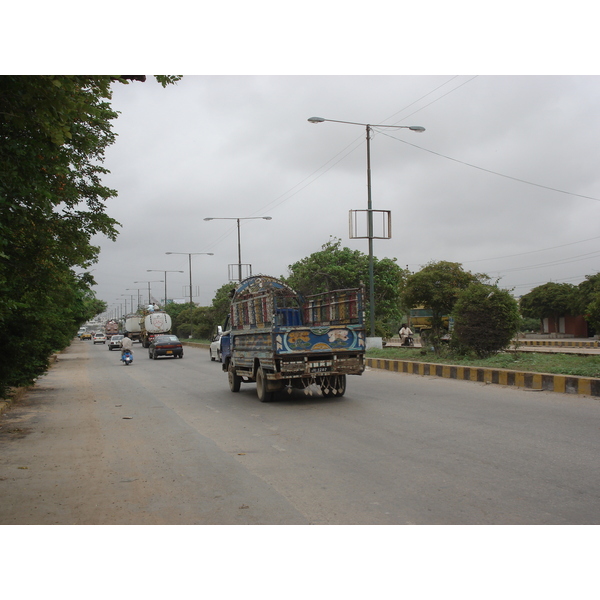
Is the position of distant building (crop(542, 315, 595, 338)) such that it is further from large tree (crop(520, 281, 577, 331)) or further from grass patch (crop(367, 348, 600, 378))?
grass patch (crop(367, 348, 600, 378))

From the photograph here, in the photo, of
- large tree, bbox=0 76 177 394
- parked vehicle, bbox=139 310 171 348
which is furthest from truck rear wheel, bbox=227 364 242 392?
parked vehicle, bbox=139 310 171 348

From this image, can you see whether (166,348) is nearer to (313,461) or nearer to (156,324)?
(156,324)

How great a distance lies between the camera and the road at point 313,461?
202 inches

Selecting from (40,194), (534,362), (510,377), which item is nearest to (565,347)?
(534,362)

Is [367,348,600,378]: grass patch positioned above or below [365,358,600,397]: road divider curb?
above

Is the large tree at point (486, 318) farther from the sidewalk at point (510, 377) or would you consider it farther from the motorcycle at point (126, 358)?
the motorcycle at point (126, 358)

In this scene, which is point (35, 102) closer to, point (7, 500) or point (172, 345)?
point (7, 500)

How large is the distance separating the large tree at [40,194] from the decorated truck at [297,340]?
3.84 meters

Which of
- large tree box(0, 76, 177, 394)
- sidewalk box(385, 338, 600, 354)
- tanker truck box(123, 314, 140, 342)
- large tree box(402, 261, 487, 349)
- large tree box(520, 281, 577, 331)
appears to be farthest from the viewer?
tanker truck box(123, 314, 140, 342)

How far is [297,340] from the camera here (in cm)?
1166

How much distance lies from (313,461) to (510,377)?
834 centimetres

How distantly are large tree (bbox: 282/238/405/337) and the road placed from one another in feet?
73.2

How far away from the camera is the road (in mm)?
5121

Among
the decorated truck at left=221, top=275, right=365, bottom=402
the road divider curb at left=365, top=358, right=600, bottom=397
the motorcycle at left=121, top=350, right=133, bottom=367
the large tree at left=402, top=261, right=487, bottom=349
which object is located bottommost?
the motorcycle at left=121, top=350, right=133, bottom=367
